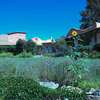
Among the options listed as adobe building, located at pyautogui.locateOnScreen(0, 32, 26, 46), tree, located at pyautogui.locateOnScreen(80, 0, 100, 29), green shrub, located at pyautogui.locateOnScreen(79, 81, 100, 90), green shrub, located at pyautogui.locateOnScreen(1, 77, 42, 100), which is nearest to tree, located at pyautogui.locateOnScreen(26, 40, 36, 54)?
adobe building, located at pyautogui.locateOnScreen(0, 32, 26, 46)

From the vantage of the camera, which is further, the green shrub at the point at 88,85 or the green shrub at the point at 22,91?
the green shrub at the point at 88,85

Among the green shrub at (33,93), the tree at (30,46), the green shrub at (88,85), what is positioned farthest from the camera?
the tree at (30,46)

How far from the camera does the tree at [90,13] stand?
5663cm

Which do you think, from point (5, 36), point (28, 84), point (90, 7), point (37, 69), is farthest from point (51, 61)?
point (5, 36)

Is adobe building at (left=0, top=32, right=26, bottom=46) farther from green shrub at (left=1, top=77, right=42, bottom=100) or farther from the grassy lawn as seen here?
green shrub at (left=1, top=77, right=42, bottom=100)

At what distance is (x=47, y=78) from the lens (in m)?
16.6

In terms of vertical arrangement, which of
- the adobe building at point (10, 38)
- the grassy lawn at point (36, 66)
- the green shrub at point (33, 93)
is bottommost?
the green shrub at point (33, 93)

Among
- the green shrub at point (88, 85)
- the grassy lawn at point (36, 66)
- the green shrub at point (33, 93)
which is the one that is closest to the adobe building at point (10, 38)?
the grassy lawn at point (36, 66)

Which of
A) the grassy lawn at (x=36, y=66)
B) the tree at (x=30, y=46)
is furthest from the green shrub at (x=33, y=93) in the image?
the tree at (x=30, y=46)

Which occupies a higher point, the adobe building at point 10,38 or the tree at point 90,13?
the tree at point 90,13

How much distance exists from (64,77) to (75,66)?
4.28ft

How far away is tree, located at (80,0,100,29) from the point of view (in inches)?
2230

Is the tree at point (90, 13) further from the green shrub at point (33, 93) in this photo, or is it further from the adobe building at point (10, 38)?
the green shrub at point (33, 93)

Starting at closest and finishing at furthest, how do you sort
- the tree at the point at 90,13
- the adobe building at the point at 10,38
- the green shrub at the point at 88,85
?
the green shrub at the point at 88,85 < the tree at the point at 90,13 < the adobe building at the point at 10,38
